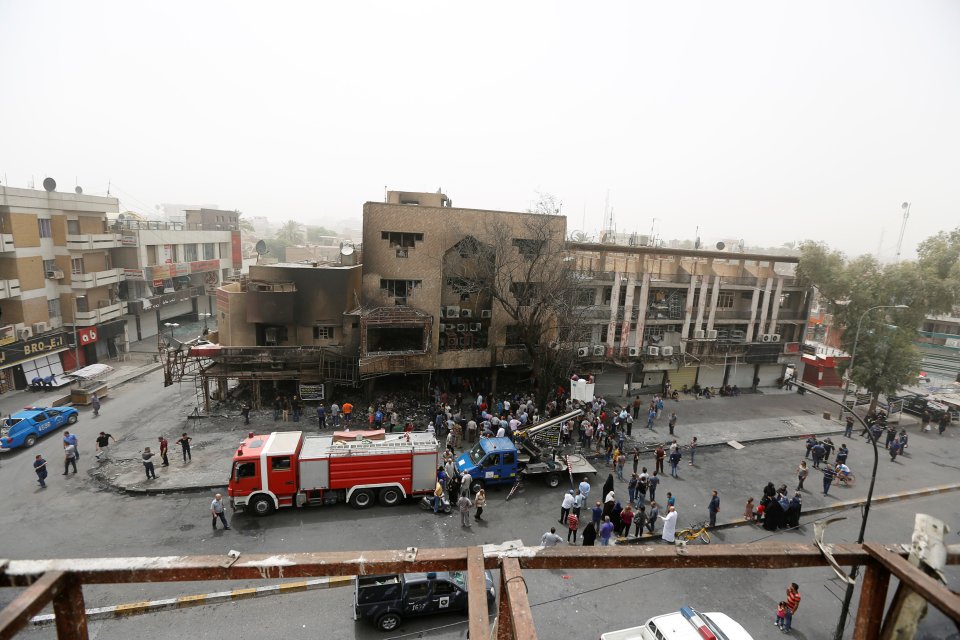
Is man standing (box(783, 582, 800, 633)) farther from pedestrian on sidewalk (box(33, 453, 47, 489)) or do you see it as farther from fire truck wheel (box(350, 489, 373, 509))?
pedestrian on sidewalk (box(33, 453, 47, 489))

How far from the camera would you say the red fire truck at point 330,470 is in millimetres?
17578

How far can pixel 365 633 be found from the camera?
12.4 metres

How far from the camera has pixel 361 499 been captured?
60.9 feet

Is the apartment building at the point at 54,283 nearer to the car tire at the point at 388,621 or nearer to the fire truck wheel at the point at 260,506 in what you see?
the fire truck wheel at the point at 260,506

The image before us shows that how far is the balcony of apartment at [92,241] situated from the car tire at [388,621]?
34460mm

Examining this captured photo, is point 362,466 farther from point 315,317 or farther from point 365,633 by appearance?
point 315,317

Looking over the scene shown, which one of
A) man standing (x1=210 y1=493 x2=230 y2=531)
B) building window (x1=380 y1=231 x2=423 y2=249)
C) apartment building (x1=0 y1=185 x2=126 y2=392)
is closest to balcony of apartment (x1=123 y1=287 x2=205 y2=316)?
apartment building (x1=0 y1=185 x2=126 y2=392)

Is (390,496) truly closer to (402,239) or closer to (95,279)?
(402,239)

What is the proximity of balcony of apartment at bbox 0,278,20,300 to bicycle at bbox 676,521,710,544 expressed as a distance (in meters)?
37.1

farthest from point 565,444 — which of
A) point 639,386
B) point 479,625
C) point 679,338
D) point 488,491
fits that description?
point 479,625

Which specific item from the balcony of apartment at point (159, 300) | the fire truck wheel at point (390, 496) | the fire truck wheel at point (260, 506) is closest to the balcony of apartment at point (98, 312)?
the balcony of apartment at point (159, 300)

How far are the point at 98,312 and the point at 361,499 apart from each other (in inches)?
1142

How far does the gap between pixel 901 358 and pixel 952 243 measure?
13.5m

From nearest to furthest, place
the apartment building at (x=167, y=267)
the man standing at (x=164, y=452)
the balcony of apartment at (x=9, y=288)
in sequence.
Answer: the man standing at (x=164, y=452) → the balcony of apartment at (x=9, y=288) → the apartment building at (x=167, y=267)
